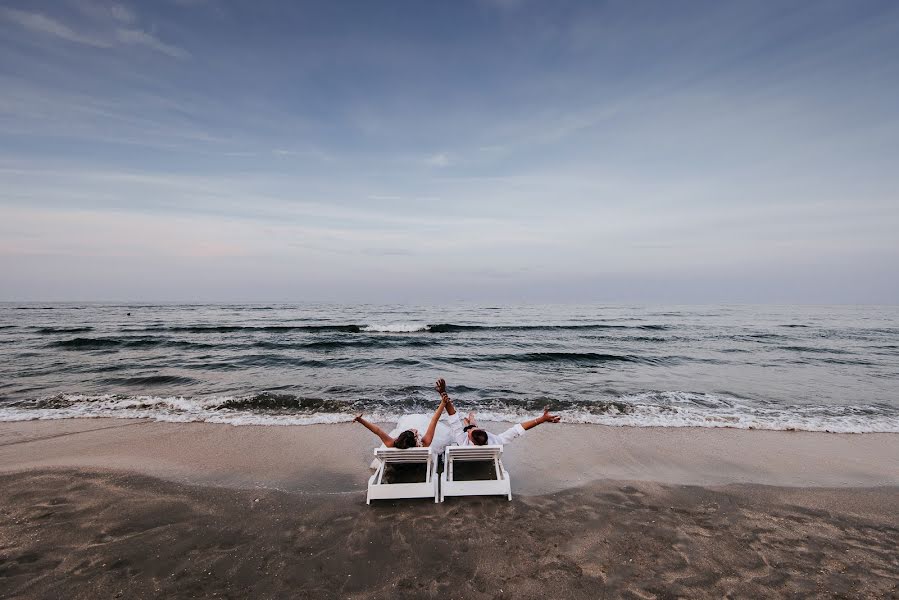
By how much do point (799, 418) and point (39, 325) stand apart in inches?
1741

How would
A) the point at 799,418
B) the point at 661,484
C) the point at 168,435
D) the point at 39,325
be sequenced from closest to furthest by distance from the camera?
the point at 661,484, the point at 168,435, the point at 799,418, the point at 39,325

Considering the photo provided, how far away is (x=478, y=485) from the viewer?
5.05 meters

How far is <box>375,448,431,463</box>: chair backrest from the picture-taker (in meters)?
5.07

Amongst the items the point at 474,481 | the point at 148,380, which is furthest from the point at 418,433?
the point at 148,380

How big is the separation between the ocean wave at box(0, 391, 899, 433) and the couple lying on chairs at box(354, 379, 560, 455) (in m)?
2.76

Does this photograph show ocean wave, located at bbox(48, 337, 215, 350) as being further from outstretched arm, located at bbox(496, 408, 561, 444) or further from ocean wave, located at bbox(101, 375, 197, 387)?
outstretched arm, located at bbox(496, 408, 561, 444)

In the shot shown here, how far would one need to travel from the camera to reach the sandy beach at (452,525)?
12.0 ft

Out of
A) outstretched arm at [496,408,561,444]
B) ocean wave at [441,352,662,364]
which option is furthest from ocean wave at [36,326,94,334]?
outstretched arm at [496,408,561,444]

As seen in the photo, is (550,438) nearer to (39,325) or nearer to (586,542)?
Result: (586,542)

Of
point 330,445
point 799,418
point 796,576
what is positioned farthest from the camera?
point 799,418

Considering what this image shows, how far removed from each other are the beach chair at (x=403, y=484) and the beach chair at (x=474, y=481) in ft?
0.53

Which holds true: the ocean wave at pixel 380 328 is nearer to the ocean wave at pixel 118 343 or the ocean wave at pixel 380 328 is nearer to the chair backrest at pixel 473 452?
the ocean wave at pixel 118 343

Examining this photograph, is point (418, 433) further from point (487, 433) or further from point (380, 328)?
point (380, 328)

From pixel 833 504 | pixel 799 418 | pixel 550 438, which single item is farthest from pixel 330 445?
pixel 799 418
